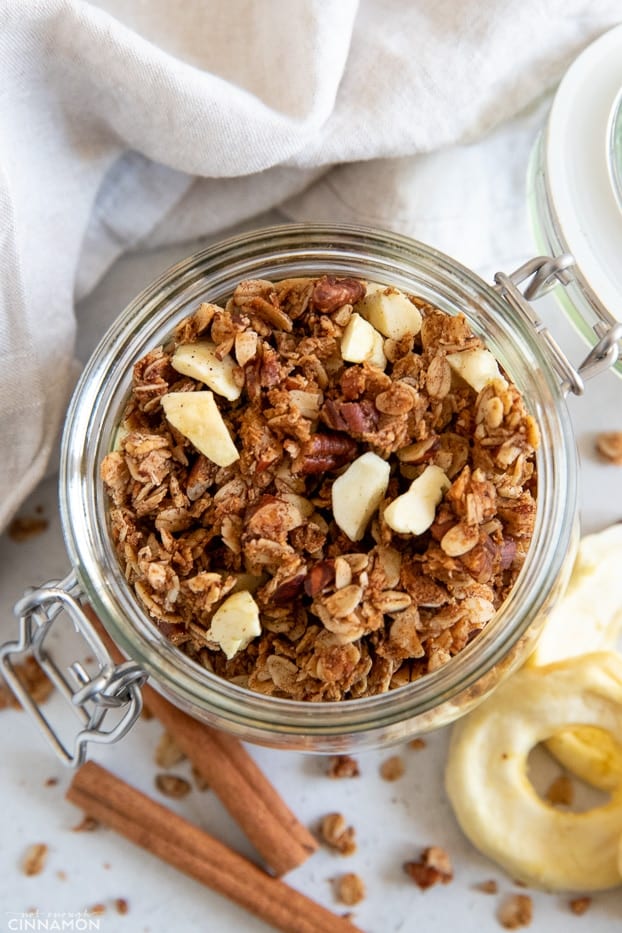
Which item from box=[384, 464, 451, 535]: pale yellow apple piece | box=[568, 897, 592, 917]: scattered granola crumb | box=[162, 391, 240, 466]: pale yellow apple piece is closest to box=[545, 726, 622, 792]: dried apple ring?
box=[568, 897, 592, 917]: scattered granola crumb

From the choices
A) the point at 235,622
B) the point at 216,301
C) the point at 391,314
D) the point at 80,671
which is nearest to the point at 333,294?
the point at 391,314

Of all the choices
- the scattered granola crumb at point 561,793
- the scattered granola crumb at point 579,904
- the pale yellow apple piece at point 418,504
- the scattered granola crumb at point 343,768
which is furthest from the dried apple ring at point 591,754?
the pale yellow apple piece at point 418,504

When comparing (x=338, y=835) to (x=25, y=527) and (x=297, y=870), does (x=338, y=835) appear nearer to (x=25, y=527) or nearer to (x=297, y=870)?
(x=297, y=870)

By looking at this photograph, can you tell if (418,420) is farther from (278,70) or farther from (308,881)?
(308,881)

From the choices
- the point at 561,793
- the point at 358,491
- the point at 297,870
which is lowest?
the point at 561,793

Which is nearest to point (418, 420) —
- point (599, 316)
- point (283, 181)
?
point (599, 316)
